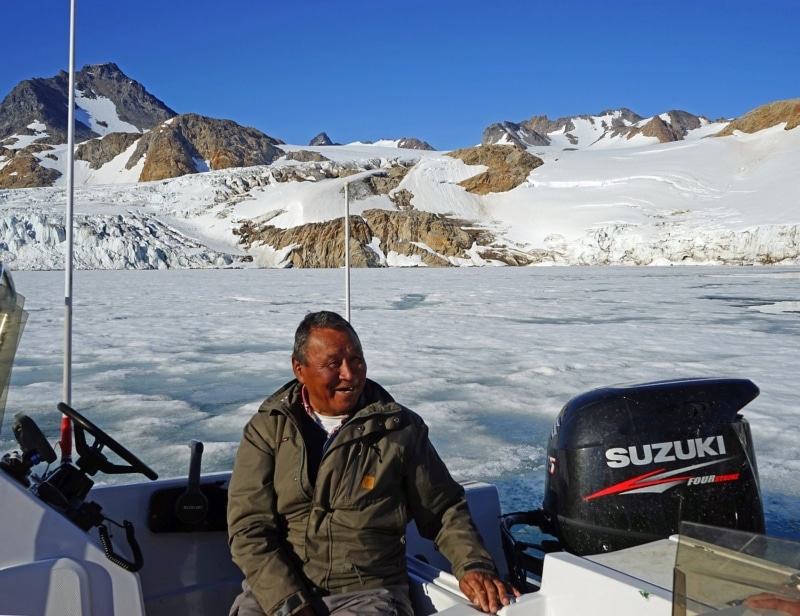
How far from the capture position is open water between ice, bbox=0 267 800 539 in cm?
477

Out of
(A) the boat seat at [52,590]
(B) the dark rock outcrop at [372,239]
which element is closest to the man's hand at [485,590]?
(A) the boat seat at [52,590]

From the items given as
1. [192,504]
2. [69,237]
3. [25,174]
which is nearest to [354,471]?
[192,504]

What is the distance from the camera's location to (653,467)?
8.29ft

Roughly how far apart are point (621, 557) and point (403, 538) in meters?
0.66

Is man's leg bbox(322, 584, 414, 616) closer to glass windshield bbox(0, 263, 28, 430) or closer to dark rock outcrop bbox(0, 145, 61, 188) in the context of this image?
glass windshield bbox(0, 263, 28, 430)

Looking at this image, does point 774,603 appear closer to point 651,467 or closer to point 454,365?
point 651,467

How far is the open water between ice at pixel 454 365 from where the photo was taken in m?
4.77

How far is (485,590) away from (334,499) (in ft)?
1.64

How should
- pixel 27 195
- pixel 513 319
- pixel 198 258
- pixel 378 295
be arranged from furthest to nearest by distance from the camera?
pixel 27 195, pixel 198 258, pixel 378 295, pixel 513 319

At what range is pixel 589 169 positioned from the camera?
6956 centimetres

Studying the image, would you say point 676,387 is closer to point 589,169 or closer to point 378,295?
point 378,295

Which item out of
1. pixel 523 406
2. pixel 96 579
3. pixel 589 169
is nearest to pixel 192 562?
pixel 96 579

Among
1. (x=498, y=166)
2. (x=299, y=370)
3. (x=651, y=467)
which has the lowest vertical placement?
(x=651, y=467)

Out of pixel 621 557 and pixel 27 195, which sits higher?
pixel 27 195
